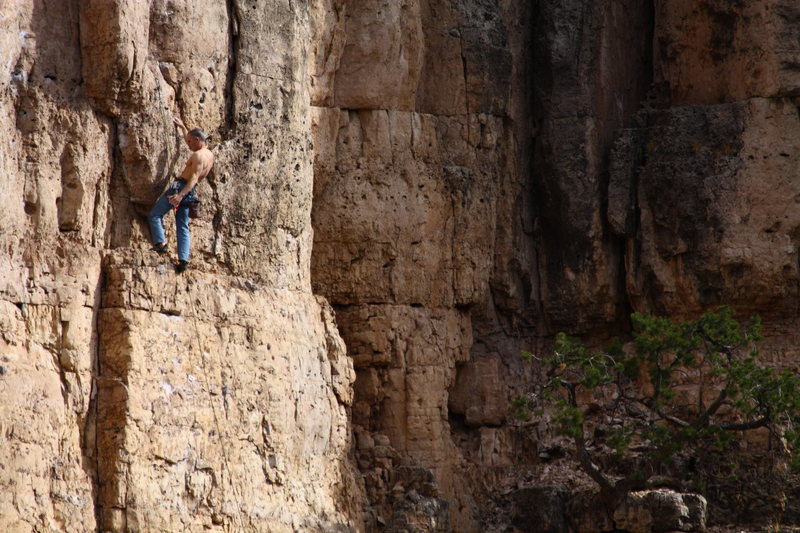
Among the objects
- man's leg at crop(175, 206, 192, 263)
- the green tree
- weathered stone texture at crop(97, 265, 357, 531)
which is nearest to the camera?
weathered stone texture at crop(97, 265, 357, 531)

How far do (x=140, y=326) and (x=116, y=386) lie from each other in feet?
2.21

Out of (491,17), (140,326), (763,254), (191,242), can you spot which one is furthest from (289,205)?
(763,254)

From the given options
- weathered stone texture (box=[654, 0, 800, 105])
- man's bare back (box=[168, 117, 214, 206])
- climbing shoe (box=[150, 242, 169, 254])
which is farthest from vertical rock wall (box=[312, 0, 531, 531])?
climbing shoe (box=[150, 242, 169, 254])

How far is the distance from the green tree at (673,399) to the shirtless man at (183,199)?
5.10m

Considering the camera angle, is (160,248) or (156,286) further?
(160,248)

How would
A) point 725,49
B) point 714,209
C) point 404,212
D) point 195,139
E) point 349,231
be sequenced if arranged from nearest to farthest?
point 195,139, point 349,231, point 404,212, point 714,209, point 725,49

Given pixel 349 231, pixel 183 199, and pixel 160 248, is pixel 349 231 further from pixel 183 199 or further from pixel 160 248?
pixel 160 248

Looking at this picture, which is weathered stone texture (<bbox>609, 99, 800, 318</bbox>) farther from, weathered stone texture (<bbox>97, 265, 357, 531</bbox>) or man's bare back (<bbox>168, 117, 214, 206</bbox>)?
man's bare back (<bbox>168, 117, 214, 206</bbox>)

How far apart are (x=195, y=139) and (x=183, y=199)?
666 mm

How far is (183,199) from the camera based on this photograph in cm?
1722

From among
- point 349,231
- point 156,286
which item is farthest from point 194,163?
point 349,231

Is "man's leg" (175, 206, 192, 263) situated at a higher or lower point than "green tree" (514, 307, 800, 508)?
higher

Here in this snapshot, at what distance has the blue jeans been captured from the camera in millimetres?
17125

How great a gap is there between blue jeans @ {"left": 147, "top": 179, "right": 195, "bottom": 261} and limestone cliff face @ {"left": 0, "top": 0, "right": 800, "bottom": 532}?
20 cm
